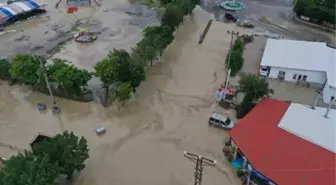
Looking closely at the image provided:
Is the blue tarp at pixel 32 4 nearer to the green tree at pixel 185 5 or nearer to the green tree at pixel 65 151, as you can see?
the green tree at pixel 185 5

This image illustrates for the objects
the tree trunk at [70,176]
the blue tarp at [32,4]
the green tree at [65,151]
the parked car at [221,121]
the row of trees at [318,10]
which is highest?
the row of trees at [318,10]

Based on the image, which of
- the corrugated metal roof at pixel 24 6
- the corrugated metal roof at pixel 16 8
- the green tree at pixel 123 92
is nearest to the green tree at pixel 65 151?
the green tree at pixel 123 92

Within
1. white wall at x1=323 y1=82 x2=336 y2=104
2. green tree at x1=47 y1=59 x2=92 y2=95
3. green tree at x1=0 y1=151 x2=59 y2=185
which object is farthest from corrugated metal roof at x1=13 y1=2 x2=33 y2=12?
white wall at x1=323 y1=82 x2=336 y2=104

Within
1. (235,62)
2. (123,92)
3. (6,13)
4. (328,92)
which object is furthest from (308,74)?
A: (6,13)

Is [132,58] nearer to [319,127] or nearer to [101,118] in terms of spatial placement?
[101,118]

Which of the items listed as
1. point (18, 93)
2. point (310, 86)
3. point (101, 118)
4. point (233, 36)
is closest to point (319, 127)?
point (310, 86)
